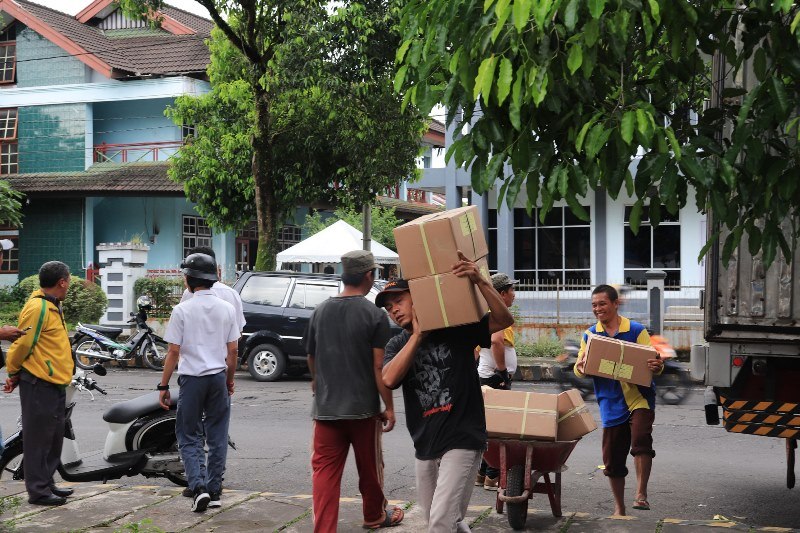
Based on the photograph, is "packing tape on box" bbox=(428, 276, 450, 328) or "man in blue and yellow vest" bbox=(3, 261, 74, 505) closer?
"packing tape on box" bbox=(428, 276, 450, 328)

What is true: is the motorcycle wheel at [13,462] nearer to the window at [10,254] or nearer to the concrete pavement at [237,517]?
the concrete pavement at [237,517]

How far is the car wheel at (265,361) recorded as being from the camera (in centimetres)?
1652

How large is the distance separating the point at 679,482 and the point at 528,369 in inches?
350

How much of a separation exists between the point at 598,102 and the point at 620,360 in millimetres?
3086

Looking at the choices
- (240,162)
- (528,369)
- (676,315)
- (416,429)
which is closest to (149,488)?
(416,429)

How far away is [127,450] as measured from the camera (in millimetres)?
7770

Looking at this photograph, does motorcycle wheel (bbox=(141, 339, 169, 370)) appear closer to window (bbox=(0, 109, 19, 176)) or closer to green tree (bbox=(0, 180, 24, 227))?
green tree (bbox=(0, 180, 24, 227))

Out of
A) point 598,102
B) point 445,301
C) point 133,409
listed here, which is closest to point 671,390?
point 133,409

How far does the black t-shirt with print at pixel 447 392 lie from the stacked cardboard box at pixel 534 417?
1106 millimetres

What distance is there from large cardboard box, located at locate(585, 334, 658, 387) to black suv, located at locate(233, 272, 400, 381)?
9489 mm

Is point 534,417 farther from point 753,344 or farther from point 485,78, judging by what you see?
point 485,78

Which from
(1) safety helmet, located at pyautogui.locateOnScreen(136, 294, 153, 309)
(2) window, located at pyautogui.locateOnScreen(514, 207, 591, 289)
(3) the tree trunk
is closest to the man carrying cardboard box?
(3) the tree trunk

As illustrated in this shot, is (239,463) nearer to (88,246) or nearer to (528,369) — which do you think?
(528,369)

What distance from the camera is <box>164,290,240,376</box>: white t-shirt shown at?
708 cm
